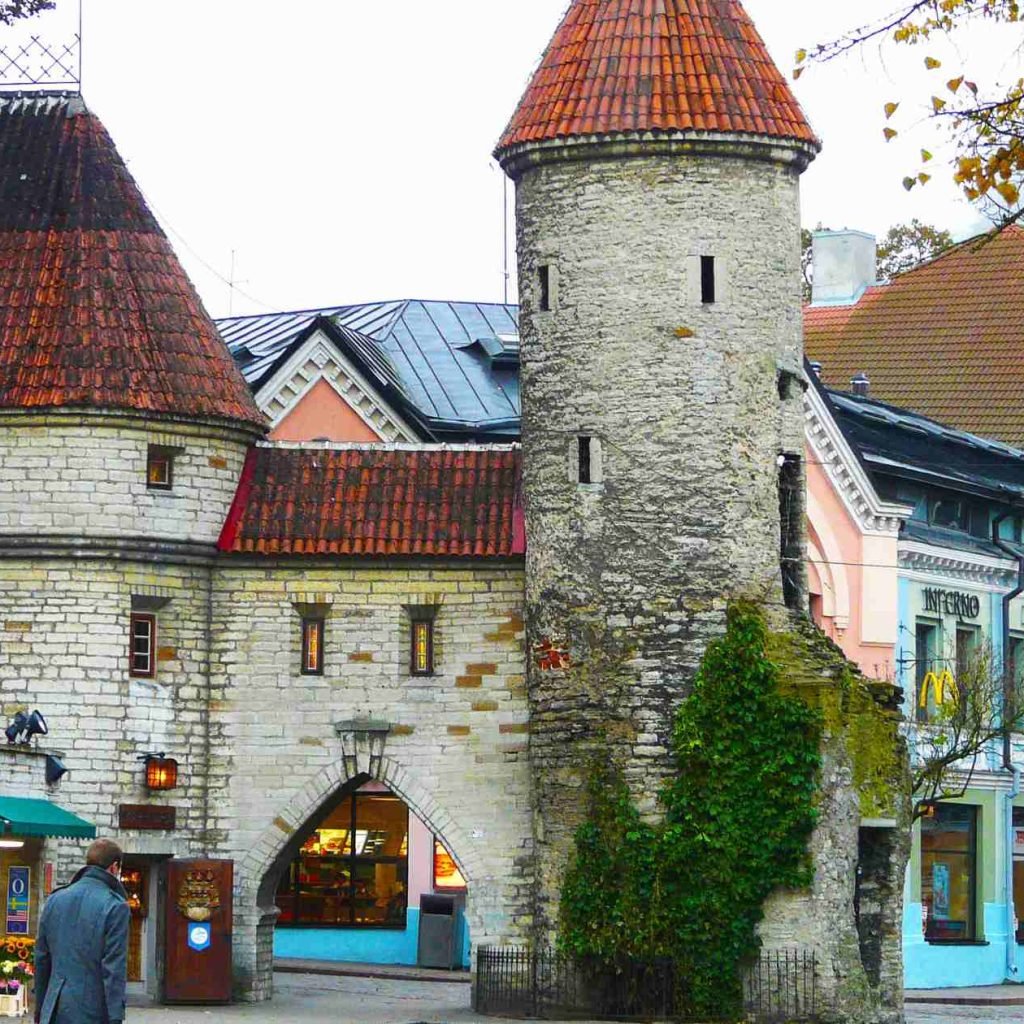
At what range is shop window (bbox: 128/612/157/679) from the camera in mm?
40906

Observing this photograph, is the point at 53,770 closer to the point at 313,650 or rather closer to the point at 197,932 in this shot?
the point at 197,932

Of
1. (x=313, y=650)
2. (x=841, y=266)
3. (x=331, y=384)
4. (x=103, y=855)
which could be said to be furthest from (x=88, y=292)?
(x=841, y=266)

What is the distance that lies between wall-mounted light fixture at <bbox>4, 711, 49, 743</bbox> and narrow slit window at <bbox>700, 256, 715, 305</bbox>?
9.79 m

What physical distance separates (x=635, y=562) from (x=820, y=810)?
380 centimetres

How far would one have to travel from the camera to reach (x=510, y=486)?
137ft

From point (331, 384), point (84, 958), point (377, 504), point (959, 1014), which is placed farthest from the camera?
point (331, 384)

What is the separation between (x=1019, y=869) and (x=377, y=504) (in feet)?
60.8

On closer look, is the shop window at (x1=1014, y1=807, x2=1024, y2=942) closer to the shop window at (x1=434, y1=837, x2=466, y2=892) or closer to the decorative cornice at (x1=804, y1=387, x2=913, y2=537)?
the decorative cornice at (x1=804, y1=387, x2=913, y2=537)

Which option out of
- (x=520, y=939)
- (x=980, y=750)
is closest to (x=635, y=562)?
(x=520, y=939)

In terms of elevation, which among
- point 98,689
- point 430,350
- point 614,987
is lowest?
point 614,987

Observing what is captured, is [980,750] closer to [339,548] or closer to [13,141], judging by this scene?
[339,548]

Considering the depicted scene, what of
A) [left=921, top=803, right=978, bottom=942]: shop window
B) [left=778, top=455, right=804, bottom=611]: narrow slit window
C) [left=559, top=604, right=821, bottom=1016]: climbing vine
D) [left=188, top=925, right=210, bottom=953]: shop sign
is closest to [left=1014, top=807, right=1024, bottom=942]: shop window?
[left=921, top=803, right=978, bottom=942]: shop window

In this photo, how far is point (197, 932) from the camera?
132 feet

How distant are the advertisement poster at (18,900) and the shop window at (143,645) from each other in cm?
331
